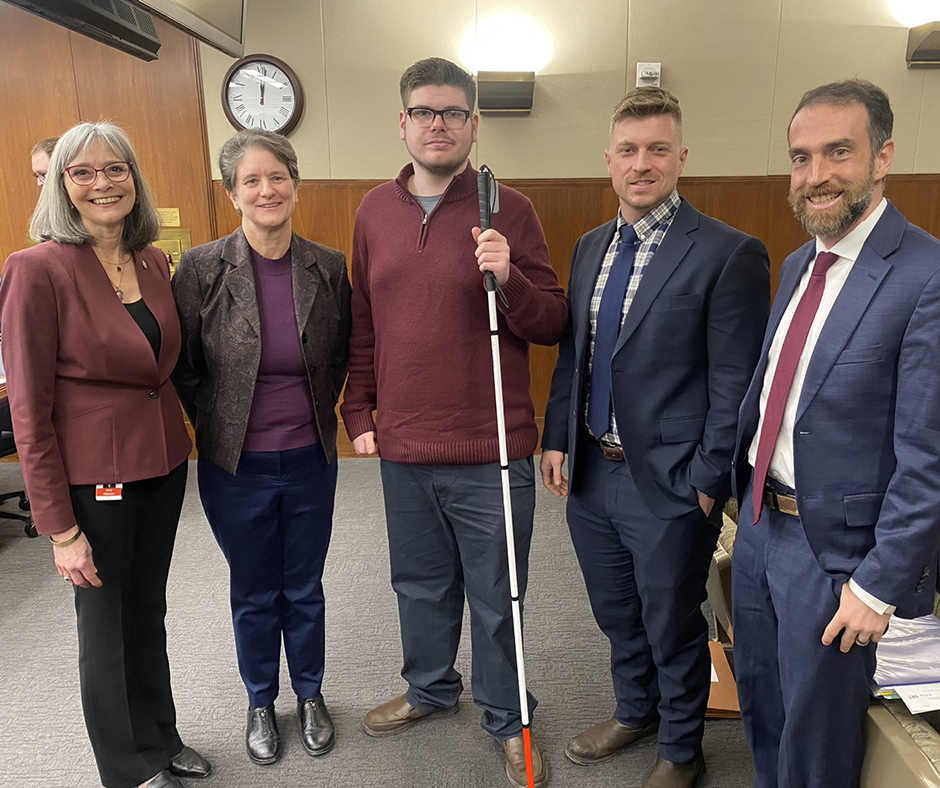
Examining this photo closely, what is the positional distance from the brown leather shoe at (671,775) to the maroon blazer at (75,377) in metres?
1.62

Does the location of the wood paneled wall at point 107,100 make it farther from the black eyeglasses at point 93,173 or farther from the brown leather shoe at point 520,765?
the brown leather shoe at point 520,765

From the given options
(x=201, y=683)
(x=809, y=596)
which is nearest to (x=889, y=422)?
(x=809, y=596)

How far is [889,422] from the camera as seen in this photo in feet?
4.62

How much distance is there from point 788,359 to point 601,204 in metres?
3.53

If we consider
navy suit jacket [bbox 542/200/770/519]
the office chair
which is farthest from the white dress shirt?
the office chair

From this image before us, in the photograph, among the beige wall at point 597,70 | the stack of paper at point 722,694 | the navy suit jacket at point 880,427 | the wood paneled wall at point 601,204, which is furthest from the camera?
the wood paneled wall at point 601,204

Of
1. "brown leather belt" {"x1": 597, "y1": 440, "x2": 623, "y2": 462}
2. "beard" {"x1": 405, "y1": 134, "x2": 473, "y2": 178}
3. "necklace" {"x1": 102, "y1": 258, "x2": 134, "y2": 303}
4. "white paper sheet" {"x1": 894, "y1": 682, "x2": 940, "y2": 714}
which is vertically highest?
"beard" {"x1": 405, "y1": 134, "x2": 473, "y2": 178}

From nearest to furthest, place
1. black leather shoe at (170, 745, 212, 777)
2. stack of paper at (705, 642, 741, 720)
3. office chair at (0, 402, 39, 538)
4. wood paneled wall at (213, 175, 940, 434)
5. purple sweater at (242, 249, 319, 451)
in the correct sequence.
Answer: purple sweater at (242, 249, 319, 451) → black leather shoe at (170, 745, 212, 777) → stack of paper at (705, 642, 741, 720) → office chair at (0, 402, 39, 538) → wood paneled wall at (213, 175, 940, 434)

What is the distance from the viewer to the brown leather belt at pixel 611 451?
77.5 inches

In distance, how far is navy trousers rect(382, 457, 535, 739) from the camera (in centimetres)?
207

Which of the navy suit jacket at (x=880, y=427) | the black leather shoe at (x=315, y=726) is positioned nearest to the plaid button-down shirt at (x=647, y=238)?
the navy suit jacket at (x=880, y=427)

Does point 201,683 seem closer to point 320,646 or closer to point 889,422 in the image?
point 320,646

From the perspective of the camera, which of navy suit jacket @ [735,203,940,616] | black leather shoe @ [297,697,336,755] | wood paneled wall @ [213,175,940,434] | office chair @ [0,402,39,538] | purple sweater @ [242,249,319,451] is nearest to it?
navy suit jacket @ [735,203,940,616]

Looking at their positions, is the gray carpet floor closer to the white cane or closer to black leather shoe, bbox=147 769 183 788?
black leather shoe, bbox=147 769 183 788
